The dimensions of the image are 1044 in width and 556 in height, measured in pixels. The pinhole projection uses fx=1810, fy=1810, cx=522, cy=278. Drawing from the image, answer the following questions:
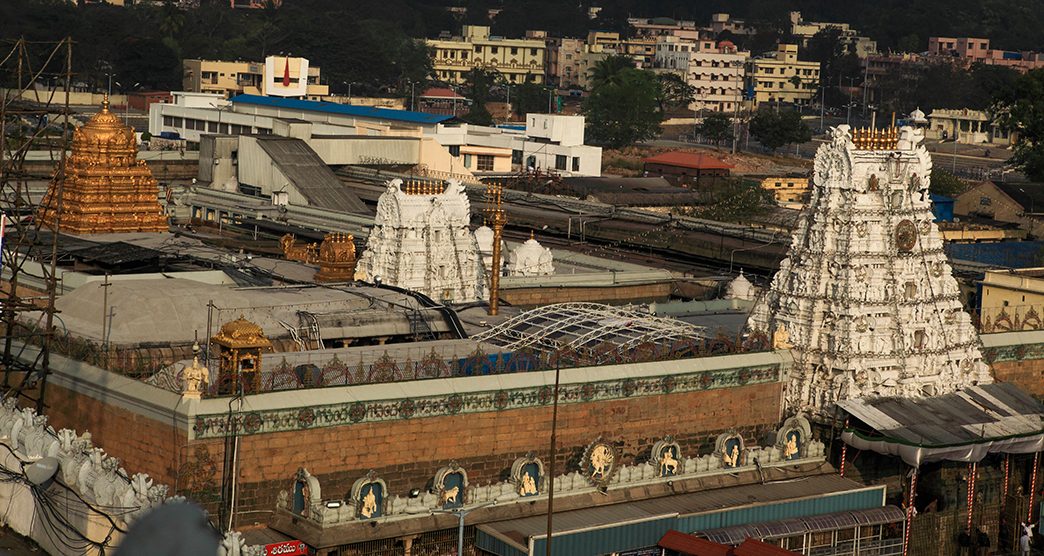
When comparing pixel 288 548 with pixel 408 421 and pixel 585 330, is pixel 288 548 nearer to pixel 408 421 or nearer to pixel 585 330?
pixel 408 421

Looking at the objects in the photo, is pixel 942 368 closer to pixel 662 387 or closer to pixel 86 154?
pixel 662 387

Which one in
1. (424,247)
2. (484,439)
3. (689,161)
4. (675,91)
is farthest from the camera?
(675,91)

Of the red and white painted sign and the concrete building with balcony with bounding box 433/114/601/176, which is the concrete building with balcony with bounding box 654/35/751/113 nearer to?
the concrete building with balcony with bounding box 433/114/601/176

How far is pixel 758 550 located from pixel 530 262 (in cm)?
2350

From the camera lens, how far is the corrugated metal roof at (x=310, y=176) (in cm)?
7850

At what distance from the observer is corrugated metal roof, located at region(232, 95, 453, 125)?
108938mm

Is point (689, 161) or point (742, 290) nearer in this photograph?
point (742, 290)

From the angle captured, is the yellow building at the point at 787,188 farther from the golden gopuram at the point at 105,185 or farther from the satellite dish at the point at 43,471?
the satellite dish at the point at 43,471

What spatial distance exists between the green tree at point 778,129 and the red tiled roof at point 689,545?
113 meters

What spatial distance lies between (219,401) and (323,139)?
5916cm

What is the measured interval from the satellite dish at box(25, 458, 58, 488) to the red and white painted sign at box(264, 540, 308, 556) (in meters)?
4.30

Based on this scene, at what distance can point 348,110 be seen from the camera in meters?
113

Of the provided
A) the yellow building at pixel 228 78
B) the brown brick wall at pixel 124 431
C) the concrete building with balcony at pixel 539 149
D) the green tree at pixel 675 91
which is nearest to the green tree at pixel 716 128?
the green tree at pixel 675 91

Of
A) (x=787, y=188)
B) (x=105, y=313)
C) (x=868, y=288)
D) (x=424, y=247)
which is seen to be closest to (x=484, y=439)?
(x=105, y=313)
